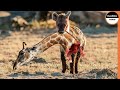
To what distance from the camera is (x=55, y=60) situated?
923cm

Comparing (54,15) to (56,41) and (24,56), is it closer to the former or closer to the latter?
(56,41)

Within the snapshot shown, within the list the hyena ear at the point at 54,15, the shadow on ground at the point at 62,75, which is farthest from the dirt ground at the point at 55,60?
the hyena ear at the point at 54,15

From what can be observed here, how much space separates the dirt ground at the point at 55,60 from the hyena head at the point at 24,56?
0.08 metres

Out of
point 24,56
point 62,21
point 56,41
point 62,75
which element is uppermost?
point 62,21

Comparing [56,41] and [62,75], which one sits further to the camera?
[56,41]

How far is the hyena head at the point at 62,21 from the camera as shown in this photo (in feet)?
29.8

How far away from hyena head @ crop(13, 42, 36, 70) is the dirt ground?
0.08m

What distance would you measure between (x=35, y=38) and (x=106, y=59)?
1467mm

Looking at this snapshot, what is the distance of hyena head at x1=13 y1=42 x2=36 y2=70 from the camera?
9098 millimetres

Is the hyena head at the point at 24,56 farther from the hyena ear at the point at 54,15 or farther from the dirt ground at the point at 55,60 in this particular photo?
the hyena ear at the point at 54,15

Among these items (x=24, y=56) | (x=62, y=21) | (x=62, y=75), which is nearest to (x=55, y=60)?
(x=62, y=75)

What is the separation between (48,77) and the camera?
29.6 ft

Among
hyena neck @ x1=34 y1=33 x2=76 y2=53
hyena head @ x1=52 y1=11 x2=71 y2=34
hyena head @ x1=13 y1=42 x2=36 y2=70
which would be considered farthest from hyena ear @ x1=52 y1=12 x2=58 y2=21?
hyena head @ x1=13 y1=42 x2=36 y2=70

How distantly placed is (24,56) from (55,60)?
0.59 metres
